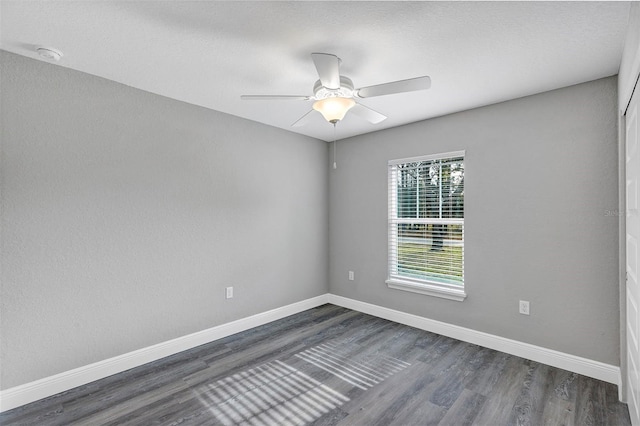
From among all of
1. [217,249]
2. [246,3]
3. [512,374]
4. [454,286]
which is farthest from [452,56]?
[217,249]

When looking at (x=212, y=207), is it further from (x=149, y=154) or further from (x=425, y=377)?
(x=425, y=377)

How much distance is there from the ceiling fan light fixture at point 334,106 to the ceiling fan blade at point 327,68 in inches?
6.1

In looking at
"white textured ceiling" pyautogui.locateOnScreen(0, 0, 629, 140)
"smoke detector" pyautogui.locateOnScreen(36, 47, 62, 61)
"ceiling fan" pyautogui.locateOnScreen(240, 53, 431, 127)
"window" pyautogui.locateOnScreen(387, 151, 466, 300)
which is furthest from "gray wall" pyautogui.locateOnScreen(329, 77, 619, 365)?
"smoke detector" pyautogui.locateOnScreen(36, 47, 62, 61)

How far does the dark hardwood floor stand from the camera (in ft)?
6.63

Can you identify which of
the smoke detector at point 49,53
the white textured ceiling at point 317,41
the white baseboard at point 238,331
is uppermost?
the white textured ceiling at point 317,41

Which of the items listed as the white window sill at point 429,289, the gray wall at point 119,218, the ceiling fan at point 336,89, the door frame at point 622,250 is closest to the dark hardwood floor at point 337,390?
the door frame at point 622,250

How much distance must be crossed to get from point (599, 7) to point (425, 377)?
2632 mm

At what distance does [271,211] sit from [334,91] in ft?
6.66

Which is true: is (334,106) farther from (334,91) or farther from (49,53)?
(49,53)

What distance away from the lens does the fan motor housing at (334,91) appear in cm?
210

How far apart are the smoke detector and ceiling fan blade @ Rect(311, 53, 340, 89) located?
177 centimetres

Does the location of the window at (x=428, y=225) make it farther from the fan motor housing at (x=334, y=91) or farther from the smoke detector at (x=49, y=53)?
the smoke detector at (x=49, y=53)

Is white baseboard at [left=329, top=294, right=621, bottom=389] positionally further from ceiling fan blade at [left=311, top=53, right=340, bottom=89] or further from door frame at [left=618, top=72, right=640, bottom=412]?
ceiling fan blade at [left=311, top=53, right=340, bottom=89]

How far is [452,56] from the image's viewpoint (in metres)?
2.16
